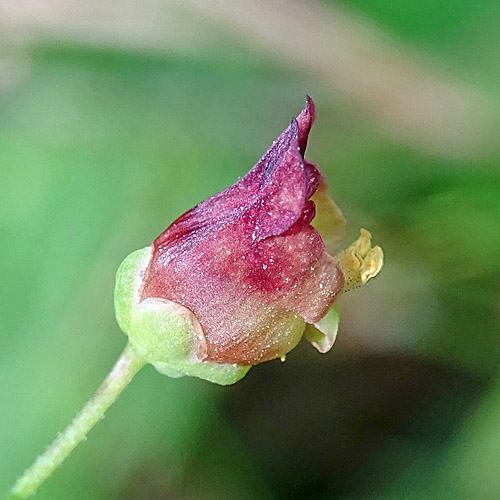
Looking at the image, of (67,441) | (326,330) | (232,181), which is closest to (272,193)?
(326,330)

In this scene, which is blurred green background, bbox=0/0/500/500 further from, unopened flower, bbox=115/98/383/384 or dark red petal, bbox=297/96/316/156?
dark red petal, bbox=297/96/316/156

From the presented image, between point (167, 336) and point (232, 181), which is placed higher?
point (167, 336)

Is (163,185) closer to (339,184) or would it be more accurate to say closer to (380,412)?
(339,184)

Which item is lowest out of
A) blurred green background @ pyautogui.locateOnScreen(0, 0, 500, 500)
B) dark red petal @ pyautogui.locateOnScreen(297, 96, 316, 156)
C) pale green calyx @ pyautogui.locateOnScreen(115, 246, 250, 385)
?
blurred green background @ pyautogui.locateOnScreen(0, 0, 500, 500)

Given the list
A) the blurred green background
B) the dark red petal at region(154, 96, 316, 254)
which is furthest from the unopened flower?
the blurred green background

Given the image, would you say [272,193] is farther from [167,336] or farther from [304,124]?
[167,336]

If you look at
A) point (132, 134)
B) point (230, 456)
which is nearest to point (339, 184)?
point (132, 134)
